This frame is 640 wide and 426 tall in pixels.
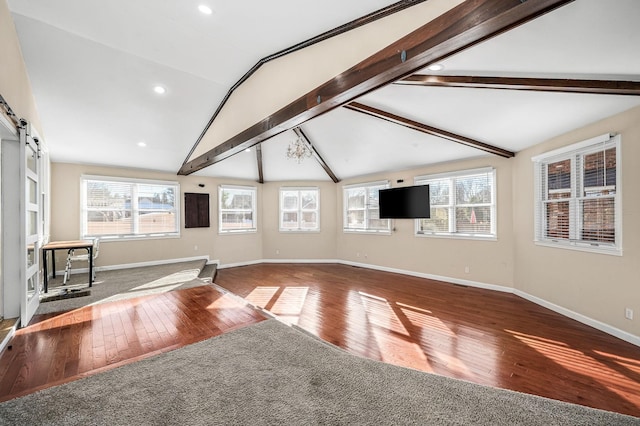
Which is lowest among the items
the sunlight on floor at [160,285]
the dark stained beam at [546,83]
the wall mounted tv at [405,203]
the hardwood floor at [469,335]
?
the hardwood floor at [469,335]

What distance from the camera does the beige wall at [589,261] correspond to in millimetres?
2941

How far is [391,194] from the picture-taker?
631cm

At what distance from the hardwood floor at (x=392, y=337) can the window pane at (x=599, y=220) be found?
1.22 m

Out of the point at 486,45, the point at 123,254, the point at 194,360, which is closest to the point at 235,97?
the point at 486,45

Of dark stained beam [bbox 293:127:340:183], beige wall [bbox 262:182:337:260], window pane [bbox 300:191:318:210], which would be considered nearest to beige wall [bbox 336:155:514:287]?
dark stained beam [bbox 293:127:340:183]

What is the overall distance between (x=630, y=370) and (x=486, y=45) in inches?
130

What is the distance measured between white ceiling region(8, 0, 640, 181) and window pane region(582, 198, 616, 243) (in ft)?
3.63

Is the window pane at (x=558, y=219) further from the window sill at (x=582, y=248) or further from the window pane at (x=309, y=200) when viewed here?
the window pane at (x=309, y=200)

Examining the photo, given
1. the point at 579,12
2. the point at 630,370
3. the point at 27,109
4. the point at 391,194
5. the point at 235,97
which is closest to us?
the point at 579,12

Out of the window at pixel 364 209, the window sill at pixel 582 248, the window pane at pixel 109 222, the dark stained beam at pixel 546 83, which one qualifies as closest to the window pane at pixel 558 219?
the window sill at pixel 582 248

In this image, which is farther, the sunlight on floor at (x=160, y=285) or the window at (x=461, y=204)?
the window at (x=461, y=204)

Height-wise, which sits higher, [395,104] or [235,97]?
[235,97]

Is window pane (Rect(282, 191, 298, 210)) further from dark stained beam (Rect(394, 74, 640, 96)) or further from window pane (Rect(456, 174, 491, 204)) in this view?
dark stained beam (Rect(394, 74, 640, 96))

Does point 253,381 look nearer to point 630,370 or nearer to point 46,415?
point 46,415
